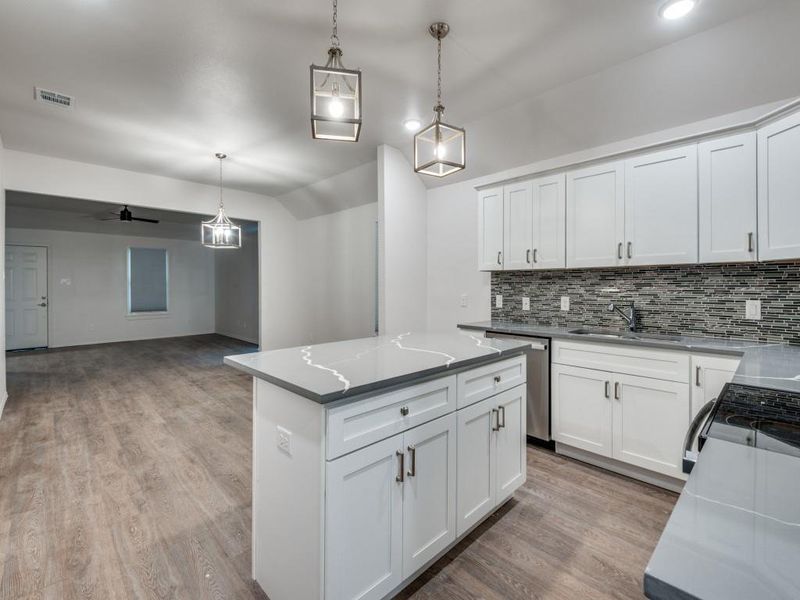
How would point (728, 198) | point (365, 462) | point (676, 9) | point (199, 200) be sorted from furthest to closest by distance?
1. point (199, 200)
2. point (728, 198)
3. point (676, 9)
4. point (365, 462)

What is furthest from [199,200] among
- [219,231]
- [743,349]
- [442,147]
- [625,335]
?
[743,349]

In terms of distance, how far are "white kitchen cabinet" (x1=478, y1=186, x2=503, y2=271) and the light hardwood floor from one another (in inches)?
68.6

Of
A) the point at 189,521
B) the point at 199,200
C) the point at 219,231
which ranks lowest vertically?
the point at 189,521

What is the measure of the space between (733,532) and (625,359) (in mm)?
2315

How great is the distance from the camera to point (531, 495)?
2.41 metres

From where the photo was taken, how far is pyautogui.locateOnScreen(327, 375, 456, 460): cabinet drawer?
131cm

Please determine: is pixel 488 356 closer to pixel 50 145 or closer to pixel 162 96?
pixel 162 96

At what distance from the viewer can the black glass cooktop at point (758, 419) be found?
2.99ft

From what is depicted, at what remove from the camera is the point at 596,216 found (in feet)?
9.73

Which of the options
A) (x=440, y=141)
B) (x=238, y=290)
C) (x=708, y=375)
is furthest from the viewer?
(x=238, y=290)

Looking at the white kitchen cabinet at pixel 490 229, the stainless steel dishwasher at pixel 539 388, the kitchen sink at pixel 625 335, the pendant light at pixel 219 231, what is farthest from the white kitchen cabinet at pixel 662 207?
the pendant light at pixel 219 231

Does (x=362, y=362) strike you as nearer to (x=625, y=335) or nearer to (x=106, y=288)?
(x=625, y=335)

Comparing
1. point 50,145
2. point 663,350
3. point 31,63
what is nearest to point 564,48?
point 663,350

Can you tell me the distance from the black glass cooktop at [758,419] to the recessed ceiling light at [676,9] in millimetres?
1949
